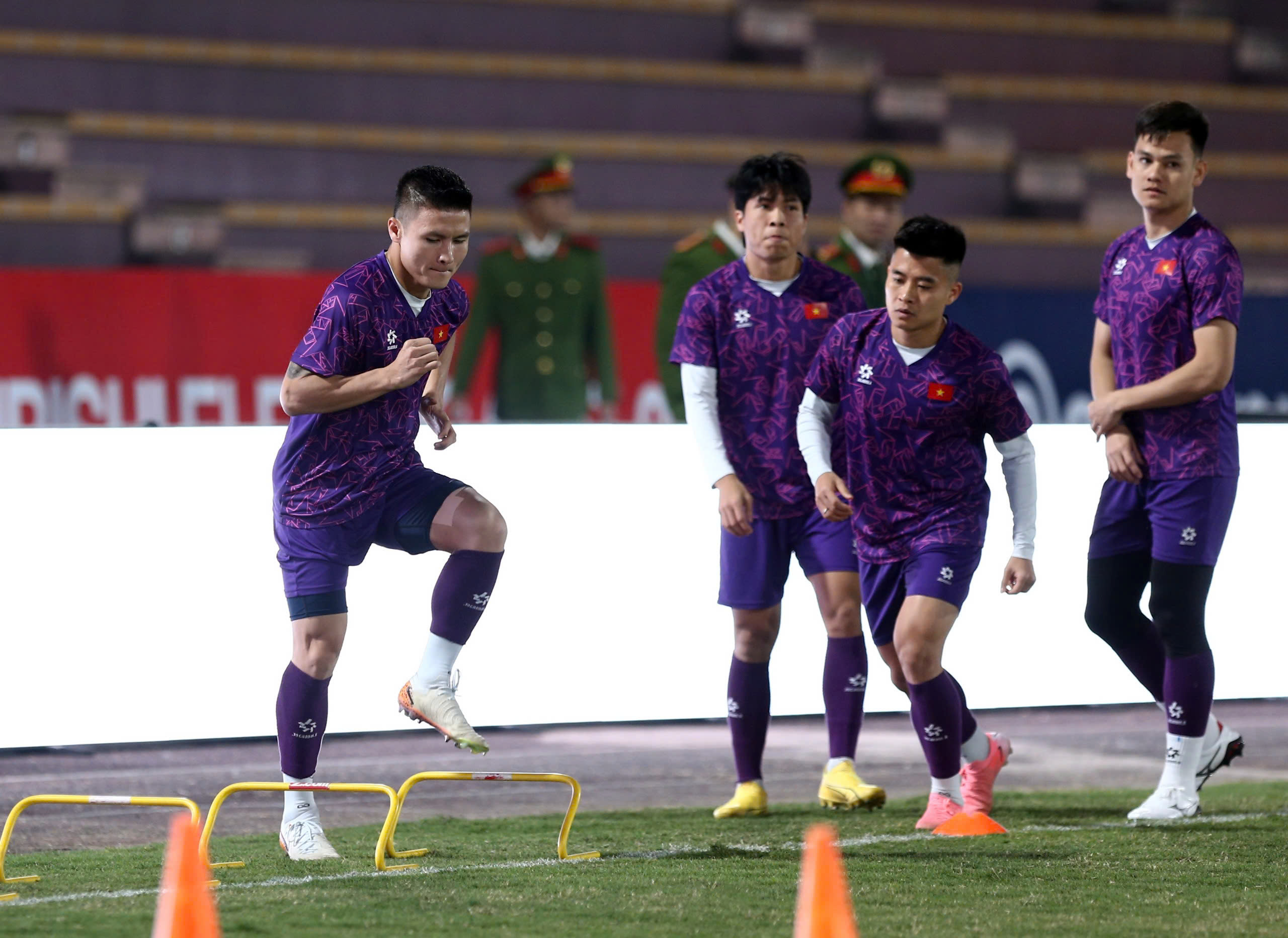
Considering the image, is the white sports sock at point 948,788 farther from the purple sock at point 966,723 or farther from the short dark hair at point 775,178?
the short dark hair at point 775,178

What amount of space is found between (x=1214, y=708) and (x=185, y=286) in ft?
19.4

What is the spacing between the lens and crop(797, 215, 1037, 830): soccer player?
192 inches

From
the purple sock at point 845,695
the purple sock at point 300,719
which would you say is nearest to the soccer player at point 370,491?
the purple sock at point 300,719

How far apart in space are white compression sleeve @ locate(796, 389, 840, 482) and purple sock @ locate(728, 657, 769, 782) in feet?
2.47

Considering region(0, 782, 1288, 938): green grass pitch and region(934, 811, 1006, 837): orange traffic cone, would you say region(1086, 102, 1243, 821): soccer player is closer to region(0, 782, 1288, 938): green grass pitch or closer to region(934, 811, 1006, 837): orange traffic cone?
region(0, 782, 1288, 938): green grass pitch

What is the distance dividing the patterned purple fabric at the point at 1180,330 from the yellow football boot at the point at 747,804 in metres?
1.36

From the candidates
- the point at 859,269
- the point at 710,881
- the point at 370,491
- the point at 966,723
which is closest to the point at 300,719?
the point at 370,491

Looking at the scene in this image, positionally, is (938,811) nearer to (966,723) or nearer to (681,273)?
(966,723)

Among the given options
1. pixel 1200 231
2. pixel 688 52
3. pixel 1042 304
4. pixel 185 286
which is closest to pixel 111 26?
pixel 185 286

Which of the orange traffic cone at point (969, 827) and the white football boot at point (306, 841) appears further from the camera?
the orange traffic cone at point (969, 827)

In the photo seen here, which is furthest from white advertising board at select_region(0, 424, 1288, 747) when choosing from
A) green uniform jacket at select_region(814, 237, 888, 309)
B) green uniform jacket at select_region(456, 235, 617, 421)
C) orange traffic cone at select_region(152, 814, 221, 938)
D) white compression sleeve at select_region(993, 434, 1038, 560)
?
orange traffic cone at select_region(152, 814, 221, 938)

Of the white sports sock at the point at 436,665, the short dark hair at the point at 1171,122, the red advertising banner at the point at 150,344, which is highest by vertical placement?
the short dark hair at the point at 1171,122

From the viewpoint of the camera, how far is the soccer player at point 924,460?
4879mm

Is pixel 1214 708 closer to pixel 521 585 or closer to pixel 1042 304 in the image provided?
pixel 521 585
